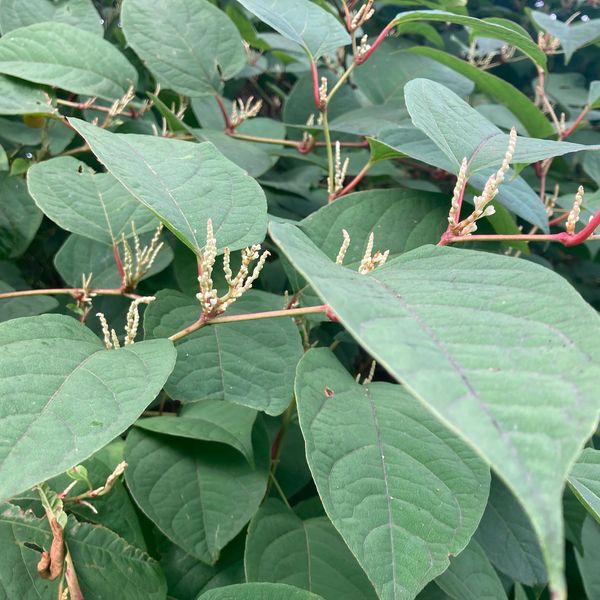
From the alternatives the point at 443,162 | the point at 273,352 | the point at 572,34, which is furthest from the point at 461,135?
the point at 572,34

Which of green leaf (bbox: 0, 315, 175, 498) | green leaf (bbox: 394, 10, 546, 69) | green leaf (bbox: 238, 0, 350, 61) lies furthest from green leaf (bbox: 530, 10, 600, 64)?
green leaf (bbox: 0, 315, 175, 498)

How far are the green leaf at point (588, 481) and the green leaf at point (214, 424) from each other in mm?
315

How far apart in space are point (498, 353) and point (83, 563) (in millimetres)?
466

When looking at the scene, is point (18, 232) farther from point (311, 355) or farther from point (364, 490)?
point (364, 490)

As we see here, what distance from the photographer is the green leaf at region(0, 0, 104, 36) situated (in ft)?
3.41

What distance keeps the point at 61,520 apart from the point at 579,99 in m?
1.38

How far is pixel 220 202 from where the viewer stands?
64cm

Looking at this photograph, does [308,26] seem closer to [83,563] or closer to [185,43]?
[185,43]

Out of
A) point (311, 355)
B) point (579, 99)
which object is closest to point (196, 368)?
point (311, 355)

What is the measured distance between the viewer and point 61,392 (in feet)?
1.58

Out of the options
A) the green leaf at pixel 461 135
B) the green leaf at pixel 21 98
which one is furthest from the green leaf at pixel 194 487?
the green leaf at pixel 21 98

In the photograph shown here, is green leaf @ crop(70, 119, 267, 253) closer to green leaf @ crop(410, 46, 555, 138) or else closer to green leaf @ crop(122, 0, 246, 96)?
green leaf @ crop(122, 0, 246, 96)

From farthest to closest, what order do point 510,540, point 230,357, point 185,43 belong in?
point 185,43 → point 510,540 → point 230,357

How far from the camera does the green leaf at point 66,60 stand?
89 cm
